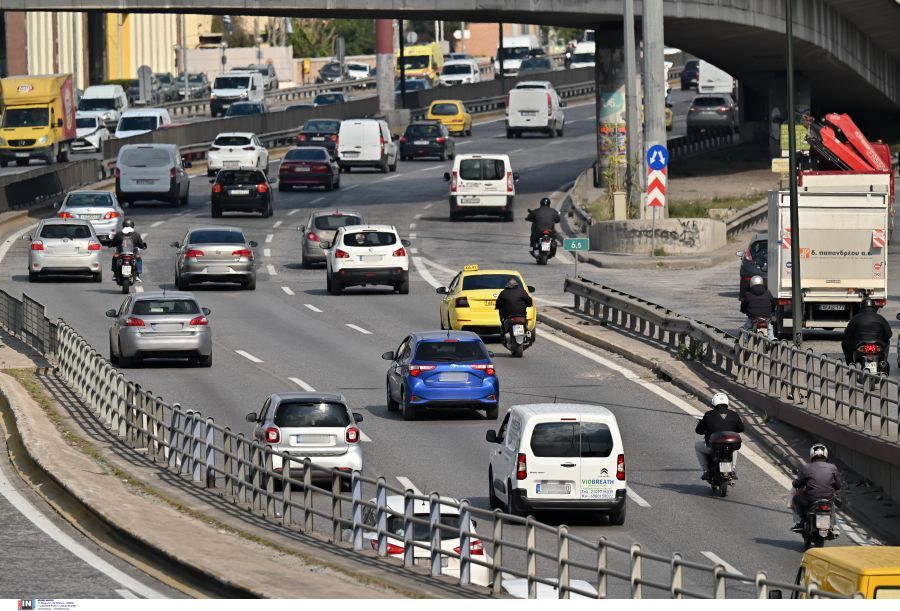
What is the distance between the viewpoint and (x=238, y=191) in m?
58.2

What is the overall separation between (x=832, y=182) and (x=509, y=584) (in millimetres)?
20970

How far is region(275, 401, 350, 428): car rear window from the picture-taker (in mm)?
24438

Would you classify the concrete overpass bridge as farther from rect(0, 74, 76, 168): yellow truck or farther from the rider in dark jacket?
rect(0, 74, 76, 168): yellow truck

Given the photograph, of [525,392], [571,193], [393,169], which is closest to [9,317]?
[525,392]

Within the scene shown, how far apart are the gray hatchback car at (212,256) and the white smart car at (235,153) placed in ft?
84.8

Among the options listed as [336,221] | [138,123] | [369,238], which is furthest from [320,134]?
[369,238]

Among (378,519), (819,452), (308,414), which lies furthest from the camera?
(308,414)

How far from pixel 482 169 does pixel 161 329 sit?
980 inches

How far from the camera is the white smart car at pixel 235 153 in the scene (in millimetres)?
69812

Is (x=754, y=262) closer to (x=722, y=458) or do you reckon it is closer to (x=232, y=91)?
(x=722, y=458)

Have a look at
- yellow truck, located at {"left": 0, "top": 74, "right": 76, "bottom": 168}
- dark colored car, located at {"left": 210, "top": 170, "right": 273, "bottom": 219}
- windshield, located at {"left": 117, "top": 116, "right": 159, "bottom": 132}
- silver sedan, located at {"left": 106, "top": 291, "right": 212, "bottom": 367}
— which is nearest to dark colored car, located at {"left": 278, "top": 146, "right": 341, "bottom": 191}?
dark colored car, located at {"left": 210, "top": 170, "right": 273, "bottom": 219}

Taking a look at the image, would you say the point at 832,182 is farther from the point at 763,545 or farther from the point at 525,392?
the point at 763,545

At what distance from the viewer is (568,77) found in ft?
386

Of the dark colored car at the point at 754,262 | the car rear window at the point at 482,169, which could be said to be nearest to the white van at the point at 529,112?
the car rear window at the point at 482,169
